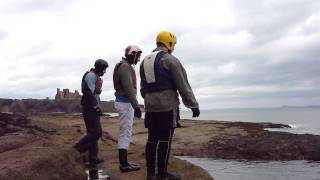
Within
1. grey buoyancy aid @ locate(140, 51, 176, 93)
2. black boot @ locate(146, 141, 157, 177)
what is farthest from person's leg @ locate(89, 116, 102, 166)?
grey buoyancy aid @ locate(140, 51, 176, 93)

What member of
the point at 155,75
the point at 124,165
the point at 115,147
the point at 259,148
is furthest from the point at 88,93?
the point at 259,148

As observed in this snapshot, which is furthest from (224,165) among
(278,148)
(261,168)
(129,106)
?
(129,106)

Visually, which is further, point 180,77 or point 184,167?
point 184,167

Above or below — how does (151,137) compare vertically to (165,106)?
below

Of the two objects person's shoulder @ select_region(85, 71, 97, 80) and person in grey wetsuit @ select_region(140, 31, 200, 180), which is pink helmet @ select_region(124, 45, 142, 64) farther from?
person in grey wetsuit @ select_region(140, 31, 200, 180)

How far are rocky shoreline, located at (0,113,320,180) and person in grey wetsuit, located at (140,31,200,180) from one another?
112 cm

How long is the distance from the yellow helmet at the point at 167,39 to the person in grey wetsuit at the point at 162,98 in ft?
0.59

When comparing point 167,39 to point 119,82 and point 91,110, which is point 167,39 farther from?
point 91,110

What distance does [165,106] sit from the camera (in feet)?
26.7

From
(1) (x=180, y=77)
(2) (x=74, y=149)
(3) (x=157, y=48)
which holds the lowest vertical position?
(2) (x=74, y=149)

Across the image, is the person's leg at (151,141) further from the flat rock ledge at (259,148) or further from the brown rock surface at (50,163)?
the flat rock ledge at (259,148)

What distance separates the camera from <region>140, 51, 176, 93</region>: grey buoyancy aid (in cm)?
816

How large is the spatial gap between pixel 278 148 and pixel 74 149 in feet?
51.4

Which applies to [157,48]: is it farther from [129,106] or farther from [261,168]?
[261,168]
